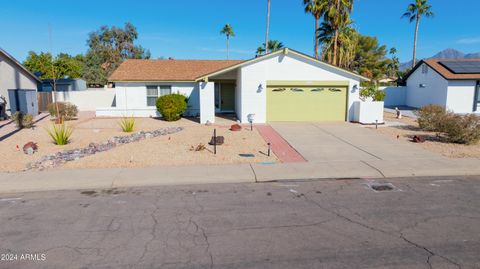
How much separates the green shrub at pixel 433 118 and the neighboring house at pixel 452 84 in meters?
8.82

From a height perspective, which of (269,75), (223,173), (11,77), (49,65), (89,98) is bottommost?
(223,173)

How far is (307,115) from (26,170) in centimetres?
1502

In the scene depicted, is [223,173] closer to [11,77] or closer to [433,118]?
[433,118]

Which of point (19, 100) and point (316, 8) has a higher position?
point (316, 8)

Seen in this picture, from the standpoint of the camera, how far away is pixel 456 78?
2531cm

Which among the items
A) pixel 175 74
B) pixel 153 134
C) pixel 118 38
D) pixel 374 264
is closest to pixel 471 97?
pixel 175 74

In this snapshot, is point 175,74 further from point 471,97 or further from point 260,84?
point 471,97

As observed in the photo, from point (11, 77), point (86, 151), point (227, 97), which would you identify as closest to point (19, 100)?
point (11, 77)

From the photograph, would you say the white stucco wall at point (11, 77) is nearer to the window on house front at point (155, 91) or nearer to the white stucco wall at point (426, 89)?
the window on house front at point (155, 91)

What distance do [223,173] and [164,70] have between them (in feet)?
58.1

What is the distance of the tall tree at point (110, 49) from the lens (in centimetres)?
5850

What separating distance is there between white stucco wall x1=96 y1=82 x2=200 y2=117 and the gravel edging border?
7688 millimetres

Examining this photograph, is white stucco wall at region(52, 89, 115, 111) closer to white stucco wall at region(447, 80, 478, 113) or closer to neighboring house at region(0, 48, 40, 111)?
neighboring house at region(0, 48, 40, 111)

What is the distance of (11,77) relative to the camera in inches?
994
